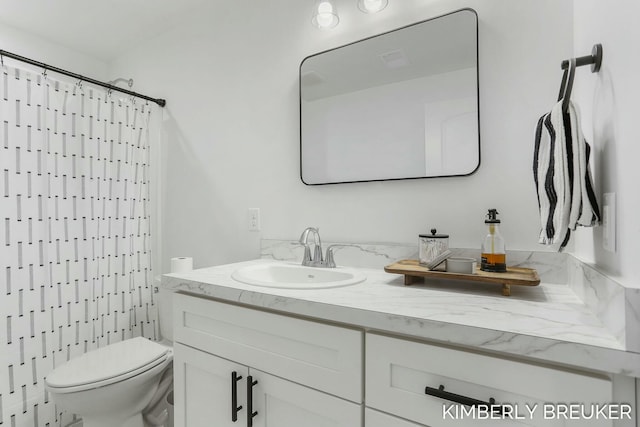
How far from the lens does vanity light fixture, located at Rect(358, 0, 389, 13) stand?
4.28 ft

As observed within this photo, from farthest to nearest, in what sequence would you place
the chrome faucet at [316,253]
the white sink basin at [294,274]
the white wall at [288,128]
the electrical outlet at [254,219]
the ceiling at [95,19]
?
the ceiling at [95,19] < the electrical outlet at [254,219] < the chrome faucet at [316,253] < the white sink basin at [294,274] < the white wall at [288,128]

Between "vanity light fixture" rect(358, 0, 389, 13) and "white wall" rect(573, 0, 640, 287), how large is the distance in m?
0.68

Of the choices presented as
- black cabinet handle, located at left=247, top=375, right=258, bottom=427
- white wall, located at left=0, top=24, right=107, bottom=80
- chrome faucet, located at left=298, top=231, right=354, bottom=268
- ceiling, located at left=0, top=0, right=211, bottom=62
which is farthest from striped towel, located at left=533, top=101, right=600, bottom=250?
white wall, located at left=0, top=24, right=107, bottom=80

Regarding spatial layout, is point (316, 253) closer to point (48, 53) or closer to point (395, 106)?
point (395, 106)

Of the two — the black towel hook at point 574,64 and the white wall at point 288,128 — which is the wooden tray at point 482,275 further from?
the black towel hook at point 574,64

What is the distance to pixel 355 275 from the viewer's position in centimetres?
117

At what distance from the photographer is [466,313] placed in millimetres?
740

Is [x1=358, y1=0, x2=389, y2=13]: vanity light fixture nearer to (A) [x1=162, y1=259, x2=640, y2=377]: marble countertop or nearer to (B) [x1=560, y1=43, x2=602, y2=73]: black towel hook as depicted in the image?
(B) [x1=560, y1=43, x2=602, y2=73]: black towel hook

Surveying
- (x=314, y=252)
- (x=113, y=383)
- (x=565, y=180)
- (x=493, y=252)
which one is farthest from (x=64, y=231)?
(x=565, y=180)

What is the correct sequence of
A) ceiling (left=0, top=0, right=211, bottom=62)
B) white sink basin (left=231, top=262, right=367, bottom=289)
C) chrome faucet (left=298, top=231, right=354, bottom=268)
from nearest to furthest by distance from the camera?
white sink basin (left=231, top=262, right=367, bottom=289) → chrome faucet (left=298, top=231, right=354, bottom=268) → ceiling (left=0, top=0, right=211, bottom=62)

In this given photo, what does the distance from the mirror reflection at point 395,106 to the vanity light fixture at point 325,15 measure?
0.11 meters

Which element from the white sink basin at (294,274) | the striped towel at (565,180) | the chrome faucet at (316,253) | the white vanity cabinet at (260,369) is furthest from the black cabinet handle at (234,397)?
the striped towel at (565,180)

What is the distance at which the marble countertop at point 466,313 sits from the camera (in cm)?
58

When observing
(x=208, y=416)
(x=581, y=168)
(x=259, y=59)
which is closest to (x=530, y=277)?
(x=581, y=168)
